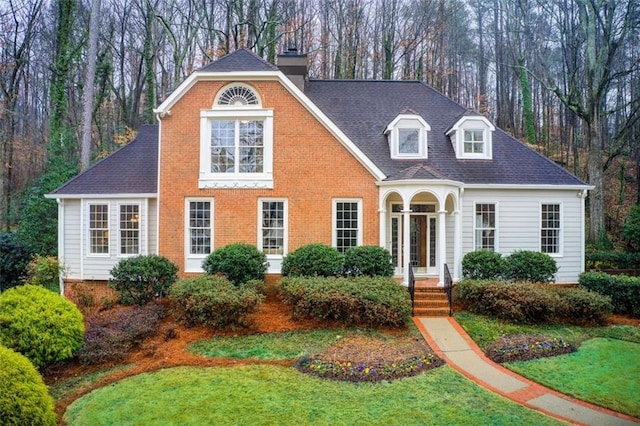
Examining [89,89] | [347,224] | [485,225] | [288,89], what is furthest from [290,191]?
[89,89]

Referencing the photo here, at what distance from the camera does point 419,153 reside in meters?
15.3

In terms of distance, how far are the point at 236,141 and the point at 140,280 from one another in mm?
5543

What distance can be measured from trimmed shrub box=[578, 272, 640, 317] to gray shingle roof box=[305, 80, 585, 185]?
12.9 ft

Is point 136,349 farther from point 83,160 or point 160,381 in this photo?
point 83,160

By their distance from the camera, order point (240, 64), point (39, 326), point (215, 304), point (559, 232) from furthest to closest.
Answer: point (559, 232) → point (240, 64) → point (215, 304) → point (39, 326)

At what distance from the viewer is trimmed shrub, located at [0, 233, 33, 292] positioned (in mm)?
17969

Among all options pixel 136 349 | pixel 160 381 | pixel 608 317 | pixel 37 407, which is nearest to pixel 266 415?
pixel 160 381

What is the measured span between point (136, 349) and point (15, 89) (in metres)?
27.7

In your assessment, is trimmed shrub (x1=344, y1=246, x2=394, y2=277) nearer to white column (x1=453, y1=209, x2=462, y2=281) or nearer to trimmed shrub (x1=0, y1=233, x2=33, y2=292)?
white column (x1=453, y1=209, x2=462, y2=281)

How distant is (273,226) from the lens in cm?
1412

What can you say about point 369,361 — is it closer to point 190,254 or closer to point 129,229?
point 190,254

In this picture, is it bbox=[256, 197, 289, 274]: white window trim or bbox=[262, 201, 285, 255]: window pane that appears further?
bbox=[262, 201, 285, 255]: window pane

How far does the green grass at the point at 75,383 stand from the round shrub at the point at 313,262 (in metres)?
5.53

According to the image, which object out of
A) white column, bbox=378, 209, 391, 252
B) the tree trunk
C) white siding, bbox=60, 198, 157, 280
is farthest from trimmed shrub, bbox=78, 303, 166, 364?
the tree trunk
